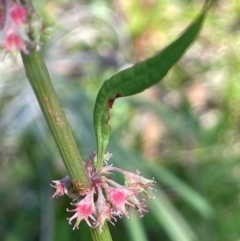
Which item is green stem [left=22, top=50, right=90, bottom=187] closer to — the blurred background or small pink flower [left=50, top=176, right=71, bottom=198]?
small pink flower [left=50, top=176, right=71, bottom=198]

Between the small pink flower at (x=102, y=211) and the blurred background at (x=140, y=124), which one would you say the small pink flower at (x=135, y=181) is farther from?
the blurred background at (x=140, y=124)

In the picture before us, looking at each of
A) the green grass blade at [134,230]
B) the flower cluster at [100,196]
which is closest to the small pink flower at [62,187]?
the flower cluster at [100,196]

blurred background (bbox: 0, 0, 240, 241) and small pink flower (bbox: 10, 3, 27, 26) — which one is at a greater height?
blurred background (bbox: 0, 0, 240, 241)

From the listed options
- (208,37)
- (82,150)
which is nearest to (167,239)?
(82,150)

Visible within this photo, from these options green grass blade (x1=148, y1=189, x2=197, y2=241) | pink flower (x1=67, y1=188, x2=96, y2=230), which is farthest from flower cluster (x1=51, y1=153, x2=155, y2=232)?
green grass blade (x1=148, y1=189, x2=197, y2=241)

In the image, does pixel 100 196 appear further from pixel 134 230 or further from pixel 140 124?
pixel 140 124
